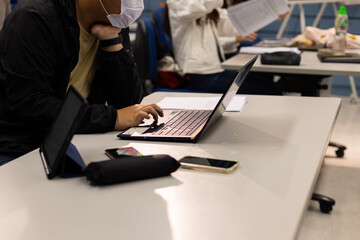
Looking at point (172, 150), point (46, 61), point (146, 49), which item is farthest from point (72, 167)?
point (146, 49)

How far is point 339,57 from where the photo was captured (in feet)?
7.18

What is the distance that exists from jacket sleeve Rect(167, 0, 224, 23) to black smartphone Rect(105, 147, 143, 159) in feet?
6.15

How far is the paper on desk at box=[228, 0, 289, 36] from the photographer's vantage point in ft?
8.27

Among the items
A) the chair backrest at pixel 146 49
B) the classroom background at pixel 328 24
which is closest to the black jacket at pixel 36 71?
the chair backrest at pixel 146 49

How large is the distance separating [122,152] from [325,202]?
4.32 feet

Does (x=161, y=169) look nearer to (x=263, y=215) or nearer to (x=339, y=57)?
(x=263, y=215)

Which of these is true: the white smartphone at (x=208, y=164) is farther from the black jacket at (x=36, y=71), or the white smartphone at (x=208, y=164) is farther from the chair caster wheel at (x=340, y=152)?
the chair caster wheel at (x=340, y=152)

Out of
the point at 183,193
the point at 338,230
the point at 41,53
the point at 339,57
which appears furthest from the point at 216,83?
the point at 183,193

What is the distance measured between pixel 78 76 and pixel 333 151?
71.8 inches

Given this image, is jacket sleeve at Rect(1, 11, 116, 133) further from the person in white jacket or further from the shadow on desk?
the person in white jacket

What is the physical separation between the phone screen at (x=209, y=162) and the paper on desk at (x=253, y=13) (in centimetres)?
174

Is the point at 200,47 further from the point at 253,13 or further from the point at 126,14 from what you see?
the point at 126,14

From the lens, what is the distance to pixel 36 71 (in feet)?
3.91

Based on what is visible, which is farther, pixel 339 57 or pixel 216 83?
pixel 216 83
